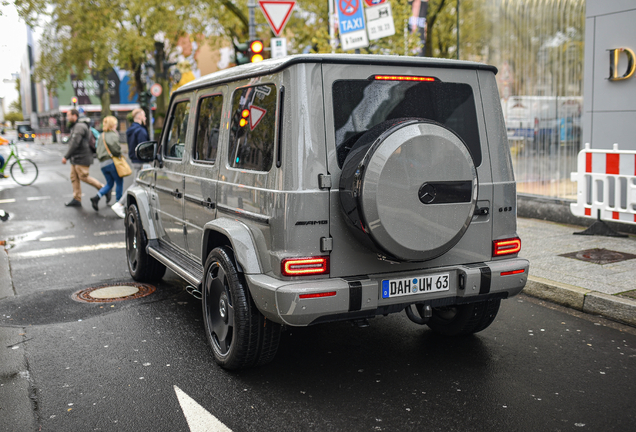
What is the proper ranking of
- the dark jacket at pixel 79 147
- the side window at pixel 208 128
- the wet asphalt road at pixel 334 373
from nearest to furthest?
the wet asphalt road at pixel 334 373 → the side window at pixel 208 128 → the dark jacket at pixel 79 147

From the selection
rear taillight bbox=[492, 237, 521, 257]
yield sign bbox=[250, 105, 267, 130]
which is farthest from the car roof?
rear taillight bbox=[492, 237, 521, 257]

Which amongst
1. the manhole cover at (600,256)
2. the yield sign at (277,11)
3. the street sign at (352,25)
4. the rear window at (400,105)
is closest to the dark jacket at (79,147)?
the yield sign at (277,11)

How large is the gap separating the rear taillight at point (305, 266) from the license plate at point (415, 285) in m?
0.39

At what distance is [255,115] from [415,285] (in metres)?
1.52

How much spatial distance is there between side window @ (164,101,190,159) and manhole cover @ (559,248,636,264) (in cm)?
460

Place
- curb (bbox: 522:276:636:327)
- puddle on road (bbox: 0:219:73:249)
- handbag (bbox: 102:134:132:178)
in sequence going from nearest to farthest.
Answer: curb (bbox: 522:276:636:327), puddle on road (bbox: 0:219:73:249), handbag (bbox: 102:134:132:178)

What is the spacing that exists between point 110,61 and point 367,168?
3554 cm

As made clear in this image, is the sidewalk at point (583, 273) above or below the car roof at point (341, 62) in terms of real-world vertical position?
below

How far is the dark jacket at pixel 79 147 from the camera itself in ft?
44.1

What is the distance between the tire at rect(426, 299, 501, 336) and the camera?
15.3 ft

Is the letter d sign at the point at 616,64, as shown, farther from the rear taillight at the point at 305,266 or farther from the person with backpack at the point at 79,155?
the person with backpack at the point at 79,155

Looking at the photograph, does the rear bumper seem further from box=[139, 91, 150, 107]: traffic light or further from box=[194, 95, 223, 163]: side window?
box=[139, 91, 150, 107]: traffic light

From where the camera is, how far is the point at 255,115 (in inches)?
165

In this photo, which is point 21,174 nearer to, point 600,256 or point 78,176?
point 78,176
